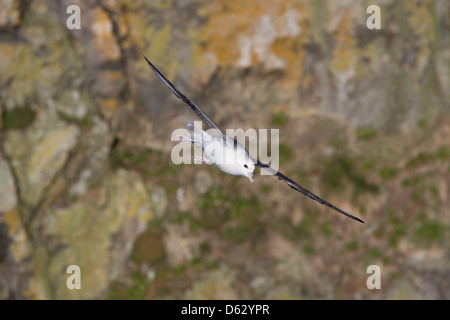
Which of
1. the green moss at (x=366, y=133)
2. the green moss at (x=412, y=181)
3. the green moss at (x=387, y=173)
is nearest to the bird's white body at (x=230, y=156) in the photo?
the green moss at (x=366, y=133)

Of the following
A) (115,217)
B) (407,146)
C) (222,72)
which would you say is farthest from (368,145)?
(115,217)

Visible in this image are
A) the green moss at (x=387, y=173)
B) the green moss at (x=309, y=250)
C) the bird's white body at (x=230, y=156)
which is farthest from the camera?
the green moss at (x=387, y=173)

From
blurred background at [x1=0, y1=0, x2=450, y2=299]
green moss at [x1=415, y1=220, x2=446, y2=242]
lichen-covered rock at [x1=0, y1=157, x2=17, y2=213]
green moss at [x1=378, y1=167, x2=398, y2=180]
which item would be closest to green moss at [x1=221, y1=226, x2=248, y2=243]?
blurred background at [x1=0, y1=0, x2=450, y2=299]

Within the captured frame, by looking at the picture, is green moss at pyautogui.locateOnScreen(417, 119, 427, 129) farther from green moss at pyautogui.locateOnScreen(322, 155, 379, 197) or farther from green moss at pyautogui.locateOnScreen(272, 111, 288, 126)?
green moss at pyautogui.locateOnScreen(272, 111, 288, 126)

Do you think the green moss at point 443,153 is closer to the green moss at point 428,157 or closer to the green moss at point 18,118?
the green moss at point 428,157

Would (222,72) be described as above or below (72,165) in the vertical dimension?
above

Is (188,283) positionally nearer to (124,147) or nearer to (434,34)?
(124,147)
